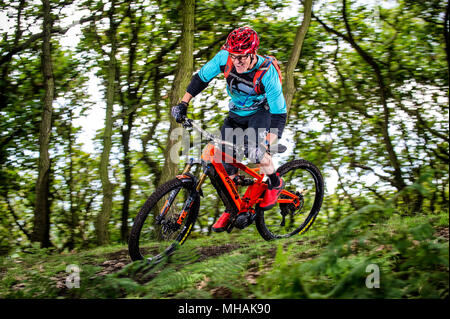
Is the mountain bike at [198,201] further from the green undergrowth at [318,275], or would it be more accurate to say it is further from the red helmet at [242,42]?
the red helmet at [242,42]

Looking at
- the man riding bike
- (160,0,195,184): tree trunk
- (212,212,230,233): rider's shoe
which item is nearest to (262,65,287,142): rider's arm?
the man riding bike

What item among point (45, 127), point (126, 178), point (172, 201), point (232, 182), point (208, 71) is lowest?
point (126, 178)

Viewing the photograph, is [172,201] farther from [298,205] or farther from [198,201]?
[298,205]

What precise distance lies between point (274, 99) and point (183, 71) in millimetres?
2565

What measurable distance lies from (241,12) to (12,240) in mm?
7925

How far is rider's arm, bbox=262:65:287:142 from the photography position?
13.2 feet

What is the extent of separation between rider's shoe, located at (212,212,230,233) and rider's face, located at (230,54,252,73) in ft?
5.80

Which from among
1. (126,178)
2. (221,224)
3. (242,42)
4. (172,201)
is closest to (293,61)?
(242,42)

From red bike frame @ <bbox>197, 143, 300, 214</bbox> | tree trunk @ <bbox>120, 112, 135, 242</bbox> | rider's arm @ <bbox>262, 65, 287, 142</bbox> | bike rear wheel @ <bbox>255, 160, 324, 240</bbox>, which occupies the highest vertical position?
rider's arm @ <bbox>262, 65, 287, 142</bbox>

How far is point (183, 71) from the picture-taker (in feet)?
20.2

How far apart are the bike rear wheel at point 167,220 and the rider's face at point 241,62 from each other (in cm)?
137

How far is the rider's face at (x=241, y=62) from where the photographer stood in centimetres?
393

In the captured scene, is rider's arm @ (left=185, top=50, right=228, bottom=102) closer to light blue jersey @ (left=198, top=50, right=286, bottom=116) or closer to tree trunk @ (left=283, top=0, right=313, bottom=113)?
light blue jersey @ (left=198, top=50, right=286, bottom=116)

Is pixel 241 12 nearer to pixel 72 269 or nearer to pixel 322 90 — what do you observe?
pixel 322 90
